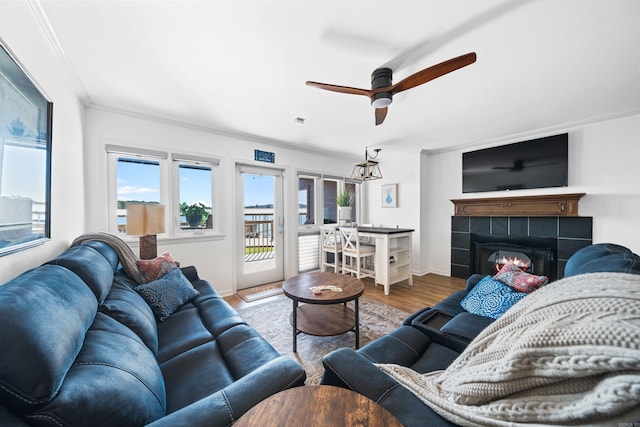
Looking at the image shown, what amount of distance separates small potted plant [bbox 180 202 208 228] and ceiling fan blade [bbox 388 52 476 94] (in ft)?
8.88

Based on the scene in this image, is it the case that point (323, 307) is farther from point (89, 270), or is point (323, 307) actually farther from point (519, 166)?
point (519, 166)

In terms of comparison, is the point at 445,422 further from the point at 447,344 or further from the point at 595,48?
the point at 595,48

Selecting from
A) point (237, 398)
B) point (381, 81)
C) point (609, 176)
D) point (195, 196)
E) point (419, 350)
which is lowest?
point (419, 350)

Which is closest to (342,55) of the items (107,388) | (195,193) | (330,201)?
(107,388)

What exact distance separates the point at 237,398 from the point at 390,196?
4487 millimetres

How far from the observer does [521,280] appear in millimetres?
1677

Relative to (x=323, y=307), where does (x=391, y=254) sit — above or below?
above

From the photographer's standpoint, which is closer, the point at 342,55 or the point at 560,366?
the point at 560,366

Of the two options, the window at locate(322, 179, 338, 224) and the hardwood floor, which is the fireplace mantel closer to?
the hardwood floor

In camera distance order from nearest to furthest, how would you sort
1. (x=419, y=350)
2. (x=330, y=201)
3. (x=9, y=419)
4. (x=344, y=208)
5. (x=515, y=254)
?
(x=9, y=419) → (x=419, y=350) → (x=515, y=254) → (x=344, y=208) → (x=330, y=201)

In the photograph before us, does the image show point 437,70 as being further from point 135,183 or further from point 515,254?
point 515,254

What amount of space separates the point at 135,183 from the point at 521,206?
202 inches

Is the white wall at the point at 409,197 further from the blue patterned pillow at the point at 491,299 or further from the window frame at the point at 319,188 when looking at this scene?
the blue patterned pillow at the point at 491,299

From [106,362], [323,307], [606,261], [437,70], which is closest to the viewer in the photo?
[106,362]
